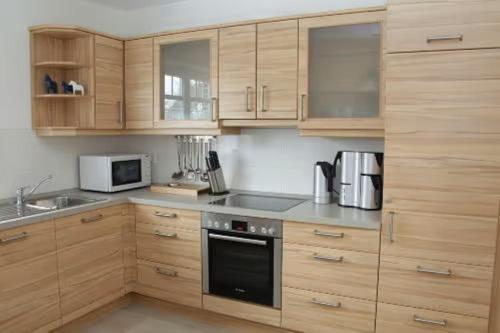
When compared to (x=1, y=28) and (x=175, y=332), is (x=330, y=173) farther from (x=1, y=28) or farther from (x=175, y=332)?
(x=1, y=28)

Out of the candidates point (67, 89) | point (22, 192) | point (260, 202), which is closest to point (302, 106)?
point (260, 202)

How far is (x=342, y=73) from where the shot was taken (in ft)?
8.60

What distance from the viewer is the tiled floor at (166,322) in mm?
2816

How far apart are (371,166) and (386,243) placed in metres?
0.51

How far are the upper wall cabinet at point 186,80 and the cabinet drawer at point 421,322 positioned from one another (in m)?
1.67

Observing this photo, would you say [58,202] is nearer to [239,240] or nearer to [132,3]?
[239,240]

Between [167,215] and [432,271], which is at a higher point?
[167,215]

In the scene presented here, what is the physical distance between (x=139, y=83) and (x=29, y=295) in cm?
172

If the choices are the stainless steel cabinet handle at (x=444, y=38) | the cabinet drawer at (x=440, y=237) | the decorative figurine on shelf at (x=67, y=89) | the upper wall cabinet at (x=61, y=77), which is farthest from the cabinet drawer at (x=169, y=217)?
the stainless steel cabinet handle at (x=444, y=38)

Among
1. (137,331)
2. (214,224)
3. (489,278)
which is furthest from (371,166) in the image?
(137,331)

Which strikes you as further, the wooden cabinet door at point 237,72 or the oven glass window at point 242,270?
the wooden cabinet door at point 237,72

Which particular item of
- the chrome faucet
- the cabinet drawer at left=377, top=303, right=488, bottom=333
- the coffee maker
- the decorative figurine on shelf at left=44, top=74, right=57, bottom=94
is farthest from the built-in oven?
A: the decorative figurine on shelf at left=44, top=74, right=57, bottom=94

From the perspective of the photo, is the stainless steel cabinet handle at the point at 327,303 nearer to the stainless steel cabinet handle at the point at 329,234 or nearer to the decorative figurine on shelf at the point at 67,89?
the stainless steel cabinet handle at the point at 329,234

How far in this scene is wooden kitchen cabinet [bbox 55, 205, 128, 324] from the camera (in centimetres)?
265
